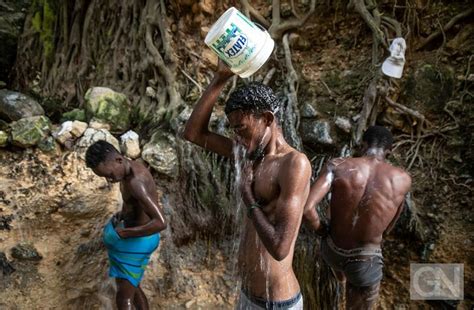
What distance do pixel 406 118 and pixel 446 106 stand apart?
1.09 ft

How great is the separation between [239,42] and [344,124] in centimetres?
225

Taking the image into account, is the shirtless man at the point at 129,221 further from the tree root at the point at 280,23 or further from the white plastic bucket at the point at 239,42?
the tree root at the point at 280,23

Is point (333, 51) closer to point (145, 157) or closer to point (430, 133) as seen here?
point (430, 133)

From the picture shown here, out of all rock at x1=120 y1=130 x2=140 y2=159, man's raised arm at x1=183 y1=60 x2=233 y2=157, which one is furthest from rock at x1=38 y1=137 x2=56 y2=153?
man's raised arm at x1=183 y1=60 x2=233 y2=157

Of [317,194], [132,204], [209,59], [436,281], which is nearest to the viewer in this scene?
[317,194]

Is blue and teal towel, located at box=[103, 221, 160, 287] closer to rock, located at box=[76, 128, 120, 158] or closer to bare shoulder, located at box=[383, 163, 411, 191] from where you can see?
rock, located at box=[76, 128, 120, 158]

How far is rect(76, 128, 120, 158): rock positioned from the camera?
3.54 metres

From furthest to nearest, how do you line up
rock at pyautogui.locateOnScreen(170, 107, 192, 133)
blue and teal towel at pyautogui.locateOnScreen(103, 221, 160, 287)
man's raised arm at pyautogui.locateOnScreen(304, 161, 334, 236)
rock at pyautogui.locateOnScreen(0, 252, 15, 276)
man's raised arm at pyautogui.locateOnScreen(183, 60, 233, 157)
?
rock at pyautogui.locateOnScreen(170, 107, 192, 133) → rock at pyautogui.locateOnScreen(0, 252, 15, 276) → blue and teal towel at pyautogui.locateOnScreen(103, 221, 160, 287) → man's raised arm at pyautogui.locateOnScreen(304, 161, 334, 236) → man's raised arm at pyautogui.locateOnScreen(183, 60, 233, 157)

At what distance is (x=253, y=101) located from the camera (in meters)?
1.55

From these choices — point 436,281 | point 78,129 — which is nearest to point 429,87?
point 436,281

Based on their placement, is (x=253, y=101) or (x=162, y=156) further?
(x=162, y=156)

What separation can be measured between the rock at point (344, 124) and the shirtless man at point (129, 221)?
6.04 ft

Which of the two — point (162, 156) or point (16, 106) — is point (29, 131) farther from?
point (162, 156)

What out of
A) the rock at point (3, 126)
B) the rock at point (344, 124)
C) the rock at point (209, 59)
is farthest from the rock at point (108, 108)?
the rock at point (344, 124)
